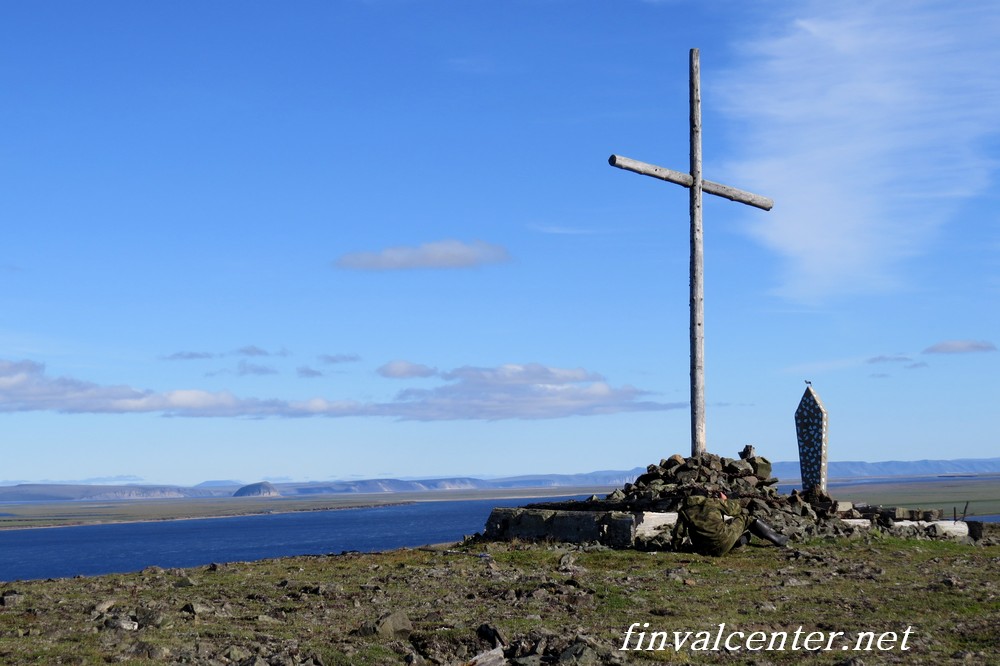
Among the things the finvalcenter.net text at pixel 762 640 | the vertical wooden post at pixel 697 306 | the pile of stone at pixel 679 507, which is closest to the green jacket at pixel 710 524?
the pile of stone at pixel 679 507

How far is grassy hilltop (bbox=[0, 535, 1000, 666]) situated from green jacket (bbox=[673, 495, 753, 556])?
400mm

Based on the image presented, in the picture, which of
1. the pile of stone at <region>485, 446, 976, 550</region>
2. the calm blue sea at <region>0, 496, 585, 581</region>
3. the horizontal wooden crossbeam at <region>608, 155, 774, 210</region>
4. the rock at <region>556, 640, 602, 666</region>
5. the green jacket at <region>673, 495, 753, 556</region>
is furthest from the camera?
the calm blue sea at <region>0, 496, 585, 581</region>

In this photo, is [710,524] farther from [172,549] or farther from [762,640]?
[172,549]

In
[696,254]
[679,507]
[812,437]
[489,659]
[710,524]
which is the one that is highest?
[696,254]

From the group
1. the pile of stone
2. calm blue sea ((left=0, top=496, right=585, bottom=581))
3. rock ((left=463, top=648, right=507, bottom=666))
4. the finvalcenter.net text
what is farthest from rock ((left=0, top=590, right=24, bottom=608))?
calm blue sea ((left=0, top=496, right=585, bottom=581))

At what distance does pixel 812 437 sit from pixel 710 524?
33.3 feet

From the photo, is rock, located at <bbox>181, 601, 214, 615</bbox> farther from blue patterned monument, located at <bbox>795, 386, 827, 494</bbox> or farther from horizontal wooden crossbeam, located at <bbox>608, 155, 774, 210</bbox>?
blue patterned monument, located at <bbox>795, 386, 827, 494</bbox>

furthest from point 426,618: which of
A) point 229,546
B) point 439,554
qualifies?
point 229,546

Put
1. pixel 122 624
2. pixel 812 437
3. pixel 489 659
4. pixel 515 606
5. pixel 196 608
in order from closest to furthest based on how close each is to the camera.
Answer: pixel 489 659 → pixel 122 624 → pixel 196 608 → pixel 515 606 → pixel 812 437

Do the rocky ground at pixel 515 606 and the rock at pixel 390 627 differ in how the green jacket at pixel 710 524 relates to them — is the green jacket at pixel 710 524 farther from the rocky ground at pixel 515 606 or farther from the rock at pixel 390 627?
the rock at pixel 390 627

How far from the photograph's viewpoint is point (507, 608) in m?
15.6

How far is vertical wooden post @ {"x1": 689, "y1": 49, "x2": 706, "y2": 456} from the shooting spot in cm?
2722

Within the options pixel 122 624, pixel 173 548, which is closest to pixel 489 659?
pixel 122 624

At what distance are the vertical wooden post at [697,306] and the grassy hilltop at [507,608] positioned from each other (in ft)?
20.2
